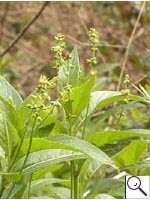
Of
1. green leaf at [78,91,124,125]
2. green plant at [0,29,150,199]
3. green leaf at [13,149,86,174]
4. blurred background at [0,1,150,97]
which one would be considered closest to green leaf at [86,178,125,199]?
green plant at [0,29,150,199]

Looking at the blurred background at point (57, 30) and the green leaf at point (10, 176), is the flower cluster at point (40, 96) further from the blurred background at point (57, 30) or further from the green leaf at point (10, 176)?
the blurred background at point (57, 30)

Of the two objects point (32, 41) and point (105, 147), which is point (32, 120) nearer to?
point (105, 147)

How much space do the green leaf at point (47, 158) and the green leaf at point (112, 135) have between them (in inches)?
3.9

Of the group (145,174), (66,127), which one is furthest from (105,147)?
(145,174)

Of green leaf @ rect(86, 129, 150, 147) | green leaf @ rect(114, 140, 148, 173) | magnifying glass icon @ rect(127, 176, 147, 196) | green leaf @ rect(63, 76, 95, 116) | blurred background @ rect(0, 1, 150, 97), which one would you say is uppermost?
blurred background @ rect(0, 1, 150, 97)

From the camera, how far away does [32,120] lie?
92 centimetres

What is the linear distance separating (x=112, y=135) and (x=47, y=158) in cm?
13

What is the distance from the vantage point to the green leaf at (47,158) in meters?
0.85

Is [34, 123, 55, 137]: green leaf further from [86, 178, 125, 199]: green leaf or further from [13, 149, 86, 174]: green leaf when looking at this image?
[86, 178, 125, 199]: green leaf

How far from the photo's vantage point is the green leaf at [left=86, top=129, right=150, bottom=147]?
93 cm

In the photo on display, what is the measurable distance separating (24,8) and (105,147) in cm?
311

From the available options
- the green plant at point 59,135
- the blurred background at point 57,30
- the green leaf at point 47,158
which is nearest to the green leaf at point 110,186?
the green plant at point 59,135

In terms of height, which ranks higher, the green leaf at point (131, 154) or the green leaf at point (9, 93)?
the green leaf at point (9, 93)

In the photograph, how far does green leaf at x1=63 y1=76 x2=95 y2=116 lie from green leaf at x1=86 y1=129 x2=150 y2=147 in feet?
0.19
